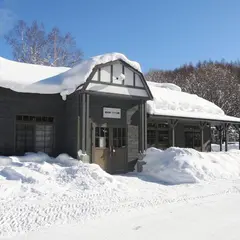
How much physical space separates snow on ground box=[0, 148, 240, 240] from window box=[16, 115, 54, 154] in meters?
0.73

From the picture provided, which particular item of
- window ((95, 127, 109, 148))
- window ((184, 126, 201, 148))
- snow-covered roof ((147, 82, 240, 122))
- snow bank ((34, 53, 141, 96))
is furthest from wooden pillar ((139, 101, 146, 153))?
window ((184, 126, 201, 148))

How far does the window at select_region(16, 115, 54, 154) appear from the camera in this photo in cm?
1253

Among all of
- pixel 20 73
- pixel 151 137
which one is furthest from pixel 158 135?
pixel 20 73

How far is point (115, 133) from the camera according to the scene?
14.1 m

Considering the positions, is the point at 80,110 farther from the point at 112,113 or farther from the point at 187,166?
the point at 187,166

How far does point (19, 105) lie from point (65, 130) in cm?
215

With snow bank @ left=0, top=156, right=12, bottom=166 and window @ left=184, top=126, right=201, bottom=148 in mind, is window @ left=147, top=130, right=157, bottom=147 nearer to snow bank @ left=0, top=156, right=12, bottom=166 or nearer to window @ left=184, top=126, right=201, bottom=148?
window @ left=184, top=126, right=201, bottom=148

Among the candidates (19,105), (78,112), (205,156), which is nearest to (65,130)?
(78,112)

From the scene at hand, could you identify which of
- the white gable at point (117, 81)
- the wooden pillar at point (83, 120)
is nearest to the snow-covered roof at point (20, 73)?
the wooden pillar at point (83, 120)

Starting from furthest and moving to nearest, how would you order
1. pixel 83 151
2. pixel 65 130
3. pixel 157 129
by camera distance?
1. pixel 157 129
2. pixel 65 130
3. pixel 83 151

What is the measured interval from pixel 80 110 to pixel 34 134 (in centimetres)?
226

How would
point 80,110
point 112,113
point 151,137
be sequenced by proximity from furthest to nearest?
point 151,137 < point 112,113 < point 80,110

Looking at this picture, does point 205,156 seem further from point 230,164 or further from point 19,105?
point 19,105

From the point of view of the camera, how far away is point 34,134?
42.0 ft
